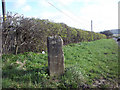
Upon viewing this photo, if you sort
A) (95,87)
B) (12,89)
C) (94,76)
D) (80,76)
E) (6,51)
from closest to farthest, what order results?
1. (12,89)
2. (95,87)
3. (80,76)
4. (94,76)
5. (6,51)

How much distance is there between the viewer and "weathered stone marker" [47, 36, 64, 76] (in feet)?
11.0

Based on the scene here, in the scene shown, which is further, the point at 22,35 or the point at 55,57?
the point at 22,35

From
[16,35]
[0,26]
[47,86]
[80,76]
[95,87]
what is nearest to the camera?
[47,86]

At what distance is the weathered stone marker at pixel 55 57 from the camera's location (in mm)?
3354

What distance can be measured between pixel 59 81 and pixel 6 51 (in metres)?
2.84

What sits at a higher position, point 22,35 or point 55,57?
point 22,35

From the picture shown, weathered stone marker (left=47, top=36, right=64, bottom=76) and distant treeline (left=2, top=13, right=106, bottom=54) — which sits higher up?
distant treeline (left=2, top=13, right=106, bottom=54)

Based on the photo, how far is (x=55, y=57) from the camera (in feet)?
11.1

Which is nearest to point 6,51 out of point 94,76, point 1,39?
point 1,39

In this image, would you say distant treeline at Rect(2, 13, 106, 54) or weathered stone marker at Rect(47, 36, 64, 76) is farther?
distant treeline at Rect(2, 13, 106, 54)

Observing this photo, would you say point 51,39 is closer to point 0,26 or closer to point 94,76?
point 94,76

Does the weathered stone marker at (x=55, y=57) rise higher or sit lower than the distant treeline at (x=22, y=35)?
lower

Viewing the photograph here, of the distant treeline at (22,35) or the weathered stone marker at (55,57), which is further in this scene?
the distant treeline at (22,35)

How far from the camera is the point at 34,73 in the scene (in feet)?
10.9
